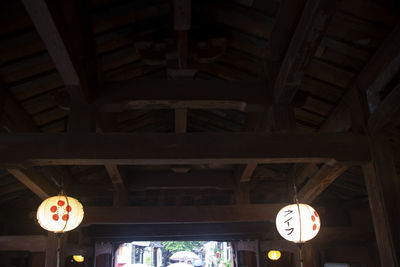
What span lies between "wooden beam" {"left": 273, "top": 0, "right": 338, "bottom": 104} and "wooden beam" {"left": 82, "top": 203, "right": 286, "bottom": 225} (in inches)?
122

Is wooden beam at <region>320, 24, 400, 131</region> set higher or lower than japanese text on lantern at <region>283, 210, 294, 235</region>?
higher

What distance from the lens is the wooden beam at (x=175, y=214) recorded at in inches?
243

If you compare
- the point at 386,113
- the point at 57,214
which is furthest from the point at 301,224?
the point at 57,214

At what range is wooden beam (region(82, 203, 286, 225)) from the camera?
618cm

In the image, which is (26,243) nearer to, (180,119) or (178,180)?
(178,180)

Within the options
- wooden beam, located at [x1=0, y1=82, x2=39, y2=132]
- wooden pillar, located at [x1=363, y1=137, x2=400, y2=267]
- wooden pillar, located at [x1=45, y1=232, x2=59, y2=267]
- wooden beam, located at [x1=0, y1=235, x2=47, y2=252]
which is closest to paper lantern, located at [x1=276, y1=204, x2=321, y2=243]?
wooden pillar, located at [x1=363, y1=137, x2=400, y2=267]

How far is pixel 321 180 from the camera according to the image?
184 inches

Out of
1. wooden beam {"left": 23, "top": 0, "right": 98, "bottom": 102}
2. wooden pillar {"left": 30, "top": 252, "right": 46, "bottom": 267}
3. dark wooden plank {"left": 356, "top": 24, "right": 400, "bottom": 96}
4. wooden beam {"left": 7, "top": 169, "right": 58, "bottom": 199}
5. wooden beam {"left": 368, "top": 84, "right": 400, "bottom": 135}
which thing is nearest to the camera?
wooden beam {"left": 23, "top": 0, "right": 98, "bottom": 102}

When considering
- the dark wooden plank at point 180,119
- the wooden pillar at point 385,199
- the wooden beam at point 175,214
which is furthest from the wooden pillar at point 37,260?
the wooden pillar at point 385,199

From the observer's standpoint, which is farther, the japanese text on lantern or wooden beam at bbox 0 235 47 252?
wooden beam at bbox 0 235 47 252

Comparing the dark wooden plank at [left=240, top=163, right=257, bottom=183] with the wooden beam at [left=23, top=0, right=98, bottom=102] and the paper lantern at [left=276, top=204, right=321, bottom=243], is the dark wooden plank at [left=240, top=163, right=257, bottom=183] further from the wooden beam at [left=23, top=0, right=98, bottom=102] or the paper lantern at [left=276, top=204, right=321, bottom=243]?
the wooden beam at [left=23, top=0, right=98, bottom=102]

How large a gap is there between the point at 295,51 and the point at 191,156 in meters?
1.38

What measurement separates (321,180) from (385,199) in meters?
1.47

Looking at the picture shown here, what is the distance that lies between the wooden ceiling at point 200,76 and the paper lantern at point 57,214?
1.48ft
